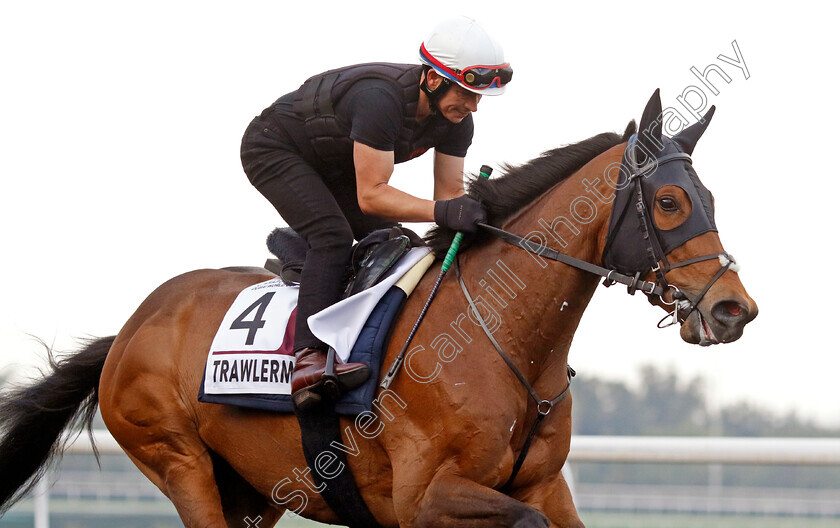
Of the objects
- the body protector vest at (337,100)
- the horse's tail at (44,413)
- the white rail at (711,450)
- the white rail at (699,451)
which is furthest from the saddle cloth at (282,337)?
the white rail at (711,450)

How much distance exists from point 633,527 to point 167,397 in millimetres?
4132

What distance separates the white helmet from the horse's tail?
2.52m

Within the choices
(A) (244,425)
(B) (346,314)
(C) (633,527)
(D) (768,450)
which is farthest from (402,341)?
(C) (633,527)

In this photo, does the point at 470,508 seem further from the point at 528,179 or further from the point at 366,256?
the point at 528,179

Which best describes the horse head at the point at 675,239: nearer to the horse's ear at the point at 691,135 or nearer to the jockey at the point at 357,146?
the horse's ear at the point at 691,135

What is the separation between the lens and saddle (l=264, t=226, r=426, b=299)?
4.12 metres

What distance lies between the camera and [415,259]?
4.14 meters

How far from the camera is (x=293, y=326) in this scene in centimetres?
426

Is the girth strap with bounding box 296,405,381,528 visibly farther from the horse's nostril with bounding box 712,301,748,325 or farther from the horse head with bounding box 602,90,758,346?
the horse's nostril with bounding box 712,301,748,325

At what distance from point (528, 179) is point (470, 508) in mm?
1327

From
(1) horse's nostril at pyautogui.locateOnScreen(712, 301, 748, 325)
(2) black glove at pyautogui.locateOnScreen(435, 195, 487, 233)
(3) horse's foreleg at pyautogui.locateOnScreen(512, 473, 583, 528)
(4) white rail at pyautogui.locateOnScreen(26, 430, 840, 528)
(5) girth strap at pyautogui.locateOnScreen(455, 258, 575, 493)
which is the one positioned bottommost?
(4) white rail at pyautogui.locateOnScreen(26, 430, 840, 528)

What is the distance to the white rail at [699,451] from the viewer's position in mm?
5672

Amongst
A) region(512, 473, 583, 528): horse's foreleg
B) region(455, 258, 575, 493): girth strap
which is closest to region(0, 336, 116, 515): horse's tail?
region(455, 258, 575, 493): girth strap

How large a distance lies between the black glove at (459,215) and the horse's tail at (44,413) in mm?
2354
